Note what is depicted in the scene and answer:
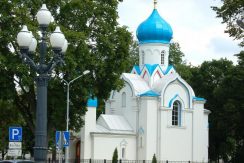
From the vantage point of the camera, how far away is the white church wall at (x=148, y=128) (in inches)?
2026

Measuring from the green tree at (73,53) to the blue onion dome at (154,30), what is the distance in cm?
1766

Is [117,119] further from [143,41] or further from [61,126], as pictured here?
[61,126]

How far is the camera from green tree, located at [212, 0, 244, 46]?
28922 mm

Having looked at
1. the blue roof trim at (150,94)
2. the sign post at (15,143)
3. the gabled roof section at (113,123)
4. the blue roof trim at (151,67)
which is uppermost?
the blue roof trim at (151,67)

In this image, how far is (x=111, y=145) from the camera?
50.9m

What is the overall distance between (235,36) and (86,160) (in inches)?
845

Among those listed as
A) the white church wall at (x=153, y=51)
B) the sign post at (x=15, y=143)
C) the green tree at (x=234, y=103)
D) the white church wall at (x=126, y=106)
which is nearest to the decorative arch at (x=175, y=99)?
the white church wall at (x=126, y=106)

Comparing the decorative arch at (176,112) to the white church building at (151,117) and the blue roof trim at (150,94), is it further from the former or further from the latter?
the blue roof trim at (150,94)

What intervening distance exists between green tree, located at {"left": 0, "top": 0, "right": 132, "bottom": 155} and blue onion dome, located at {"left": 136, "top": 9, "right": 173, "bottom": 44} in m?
17.7

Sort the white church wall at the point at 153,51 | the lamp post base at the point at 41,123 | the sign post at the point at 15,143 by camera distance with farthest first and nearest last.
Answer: the white church wall at the point at 153,51 → the sign post at the point at 15,143 → the lamp post base at the point at 41,123

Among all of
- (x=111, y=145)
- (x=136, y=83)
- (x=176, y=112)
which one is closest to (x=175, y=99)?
(x=176, y=112)

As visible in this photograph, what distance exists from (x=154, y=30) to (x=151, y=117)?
7.92m

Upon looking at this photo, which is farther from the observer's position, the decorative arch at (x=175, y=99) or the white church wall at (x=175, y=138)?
the decorative arch at (x=175, y=99)

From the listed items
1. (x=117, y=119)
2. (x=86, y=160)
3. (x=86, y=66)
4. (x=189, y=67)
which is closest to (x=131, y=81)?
(x=117, y=119)
